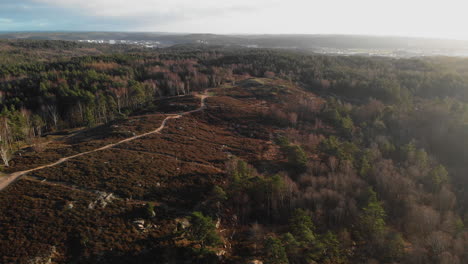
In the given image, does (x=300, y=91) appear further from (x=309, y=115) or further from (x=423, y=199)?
(x=423, y=199)

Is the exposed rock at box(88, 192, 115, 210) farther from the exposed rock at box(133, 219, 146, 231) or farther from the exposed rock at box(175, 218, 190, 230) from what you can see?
the exposed rock at box(175, 218, 190, 230)

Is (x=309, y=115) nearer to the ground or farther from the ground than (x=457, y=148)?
farther from the ground

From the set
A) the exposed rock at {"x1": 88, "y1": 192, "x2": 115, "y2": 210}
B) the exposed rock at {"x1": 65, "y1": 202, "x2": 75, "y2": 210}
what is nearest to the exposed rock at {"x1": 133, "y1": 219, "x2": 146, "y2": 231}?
the exposed rock at {"x1": 88, "y1": 192, "x2": 115, "y2": 210}

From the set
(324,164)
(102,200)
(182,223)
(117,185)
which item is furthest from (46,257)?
(324,164)

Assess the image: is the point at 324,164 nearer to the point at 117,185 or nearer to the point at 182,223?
the point at 182,223

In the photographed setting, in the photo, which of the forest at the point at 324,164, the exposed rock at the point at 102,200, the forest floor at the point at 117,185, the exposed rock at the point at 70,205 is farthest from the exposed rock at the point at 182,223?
the exposed rock at the point at 70,205

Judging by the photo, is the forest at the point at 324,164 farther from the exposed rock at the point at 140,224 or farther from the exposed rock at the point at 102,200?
the exposed rock at the point at 102,200

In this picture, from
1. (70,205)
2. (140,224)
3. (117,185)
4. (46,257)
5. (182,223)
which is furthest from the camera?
(117,185)

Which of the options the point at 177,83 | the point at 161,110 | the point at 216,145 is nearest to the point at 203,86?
the point at 177,83

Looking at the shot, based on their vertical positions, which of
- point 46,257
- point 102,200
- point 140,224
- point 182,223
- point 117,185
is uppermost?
point 117,185
